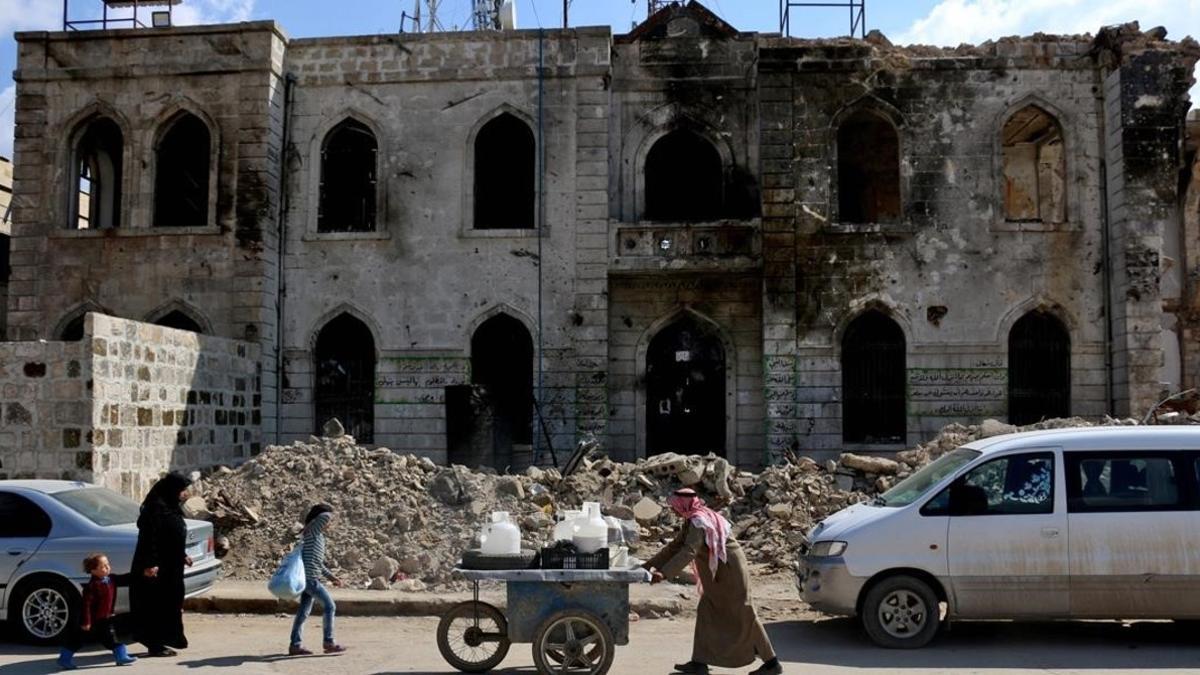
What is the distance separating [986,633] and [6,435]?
11233mm

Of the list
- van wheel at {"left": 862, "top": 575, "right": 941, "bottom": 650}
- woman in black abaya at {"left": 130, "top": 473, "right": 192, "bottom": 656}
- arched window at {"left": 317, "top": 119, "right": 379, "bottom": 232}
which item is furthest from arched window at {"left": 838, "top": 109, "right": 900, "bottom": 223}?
woman in black abaya at {"left": 130, "top": 473, "right": 192, "bottom": 656}

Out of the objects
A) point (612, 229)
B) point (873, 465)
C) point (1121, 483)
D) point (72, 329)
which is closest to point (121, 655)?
point (1121, 483)

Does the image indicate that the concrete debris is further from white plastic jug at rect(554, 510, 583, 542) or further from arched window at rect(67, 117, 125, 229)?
arched window at rect(67, 117, 125, 229)

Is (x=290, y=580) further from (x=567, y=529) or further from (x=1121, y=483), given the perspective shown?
(x=1121, y=483)

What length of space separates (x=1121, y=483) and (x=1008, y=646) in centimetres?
156

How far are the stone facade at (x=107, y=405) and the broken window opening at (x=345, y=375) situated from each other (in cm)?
305

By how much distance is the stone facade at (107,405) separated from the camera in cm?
1325

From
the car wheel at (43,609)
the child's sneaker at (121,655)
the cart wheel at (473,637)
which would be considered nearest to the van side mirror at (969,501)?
the cart wheel at (473,637)

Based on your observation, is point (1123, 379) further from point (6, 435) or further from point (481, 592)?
point (6, 435)

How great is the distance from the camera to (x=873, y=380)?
18.5 metres

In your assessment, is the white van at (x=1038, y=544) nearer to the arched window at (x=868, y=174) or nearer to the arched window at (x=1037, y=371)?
the arched window at (x=1037, y=371)

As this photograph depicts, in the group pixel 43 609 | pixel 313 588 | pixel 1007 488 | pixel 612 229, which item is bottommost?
pixel 43 609

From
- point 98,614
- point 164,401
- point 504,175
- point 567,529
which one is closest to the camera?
point 567,529

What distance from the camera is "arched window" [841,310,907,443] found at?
1844 centimetres
